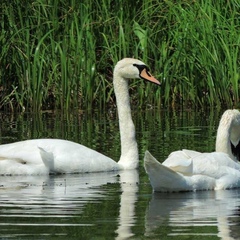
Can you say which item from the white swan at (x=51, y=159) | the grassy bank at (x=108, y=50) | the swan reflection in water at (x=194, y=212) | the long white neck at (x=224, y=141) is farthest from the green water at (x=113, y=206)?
the grassy bank at (x=108, y=50)

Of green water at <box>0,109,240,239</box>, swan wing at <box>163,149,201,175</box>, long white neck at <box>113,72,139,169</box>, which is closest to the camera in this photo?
green water at <box>0,109,240,239</box>

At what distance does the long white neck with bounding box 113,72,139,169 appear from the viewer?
36.7 feet

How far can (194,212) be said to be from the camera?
797cm

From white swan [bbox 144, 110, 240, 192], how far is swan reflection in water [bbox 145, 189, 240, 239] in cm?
7

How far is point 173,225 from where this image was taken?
24.2 ft

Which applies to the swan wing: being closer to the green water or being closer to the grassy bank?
the green water

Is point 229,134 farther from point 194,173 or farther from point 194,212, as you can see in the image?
point 194,212

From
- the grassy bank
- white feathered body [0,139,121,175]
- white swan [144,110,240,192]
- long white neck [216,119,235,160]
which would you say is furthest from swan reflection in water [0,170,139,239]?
the grassy bank

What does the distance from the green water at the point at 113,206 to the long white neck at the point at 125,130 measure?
7.3 inches

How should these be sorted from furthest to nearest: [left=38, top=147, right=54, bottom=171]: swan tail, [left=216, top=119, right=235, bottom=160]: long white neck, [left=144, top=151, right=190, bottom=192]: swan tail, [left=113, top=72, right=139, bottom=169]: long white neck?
[left=113, top=72, right=139, bottom=169]: long white neck, [left=38, top=147, right=54, bottom=171]: swan tail, [left=216, top=119, right=235, bottom=160]: long white neck, [left=144, top=151, right=190, bottom=192]: swan tail

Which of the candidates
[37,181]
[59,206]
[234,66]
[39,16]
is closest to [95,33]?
[39,16]

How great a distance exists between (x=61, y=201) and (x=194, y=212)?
43.7 inches

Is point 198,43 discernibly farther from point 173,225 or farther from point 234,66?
point 173,225

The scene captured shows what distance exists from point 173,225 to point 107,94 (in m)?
9.54
